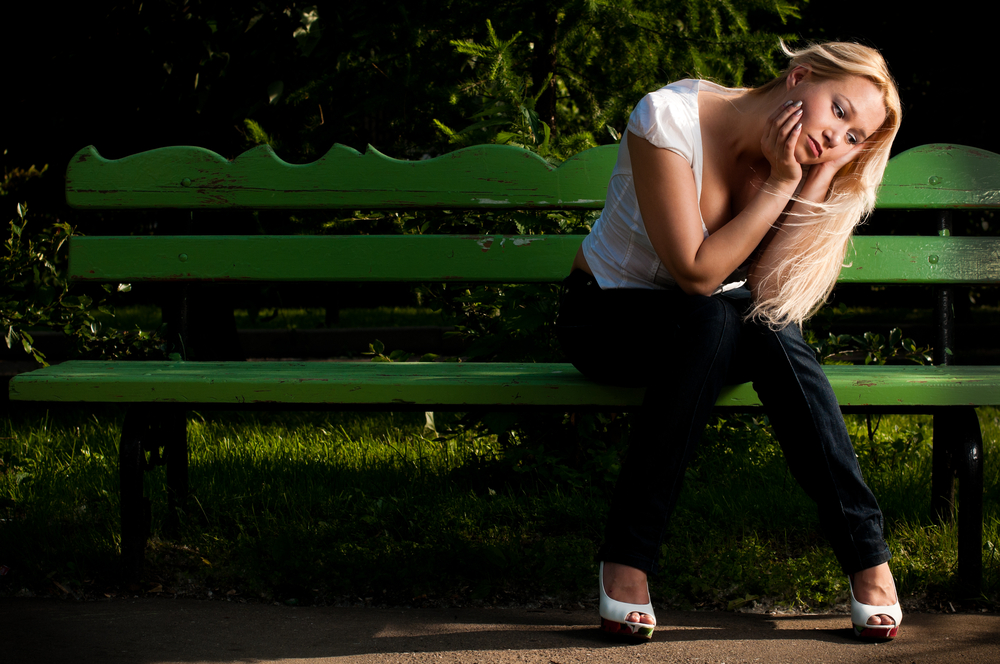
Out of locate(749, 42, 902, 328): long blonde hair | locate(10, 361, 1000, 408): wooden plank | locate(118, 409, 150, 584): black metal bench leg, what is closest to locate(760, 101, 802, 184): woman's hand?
locate(749, 42, 902, 328): long blonde hair

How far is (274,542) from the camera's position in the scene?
224 centimetres

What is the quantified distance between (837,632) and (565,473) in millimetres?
947

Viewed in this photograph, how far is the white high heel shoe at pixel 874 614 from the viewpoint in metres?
1.78

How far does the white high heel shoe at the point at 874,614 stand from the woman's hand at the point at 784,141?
862 mm

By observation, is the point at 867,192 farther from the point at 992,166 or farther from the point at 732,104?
the point at 992,166

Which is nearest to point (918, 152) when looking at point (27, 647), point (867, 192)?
point (867, 192)

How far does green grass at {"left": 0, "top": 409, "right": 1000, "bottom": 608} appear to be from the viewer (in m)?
2.10

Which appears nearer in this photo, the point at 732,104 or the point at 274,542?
the point at 732,104

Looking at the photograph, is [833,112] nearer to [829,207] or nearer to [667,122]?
[829,207]

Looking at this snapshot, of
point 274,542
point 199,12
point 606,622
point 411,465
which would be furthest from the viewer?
point 199,12

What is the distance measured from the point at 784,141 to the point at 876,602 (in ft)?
3.17

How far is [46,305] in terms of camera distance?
10.4 feet

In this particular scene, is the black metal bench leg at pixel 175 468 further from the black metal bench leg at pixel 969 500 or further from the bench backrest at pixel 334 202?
the black metal bench leg at pixel 969 500

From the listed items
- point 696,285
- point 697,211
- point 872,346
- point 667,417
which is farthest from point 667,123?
point 872,346
